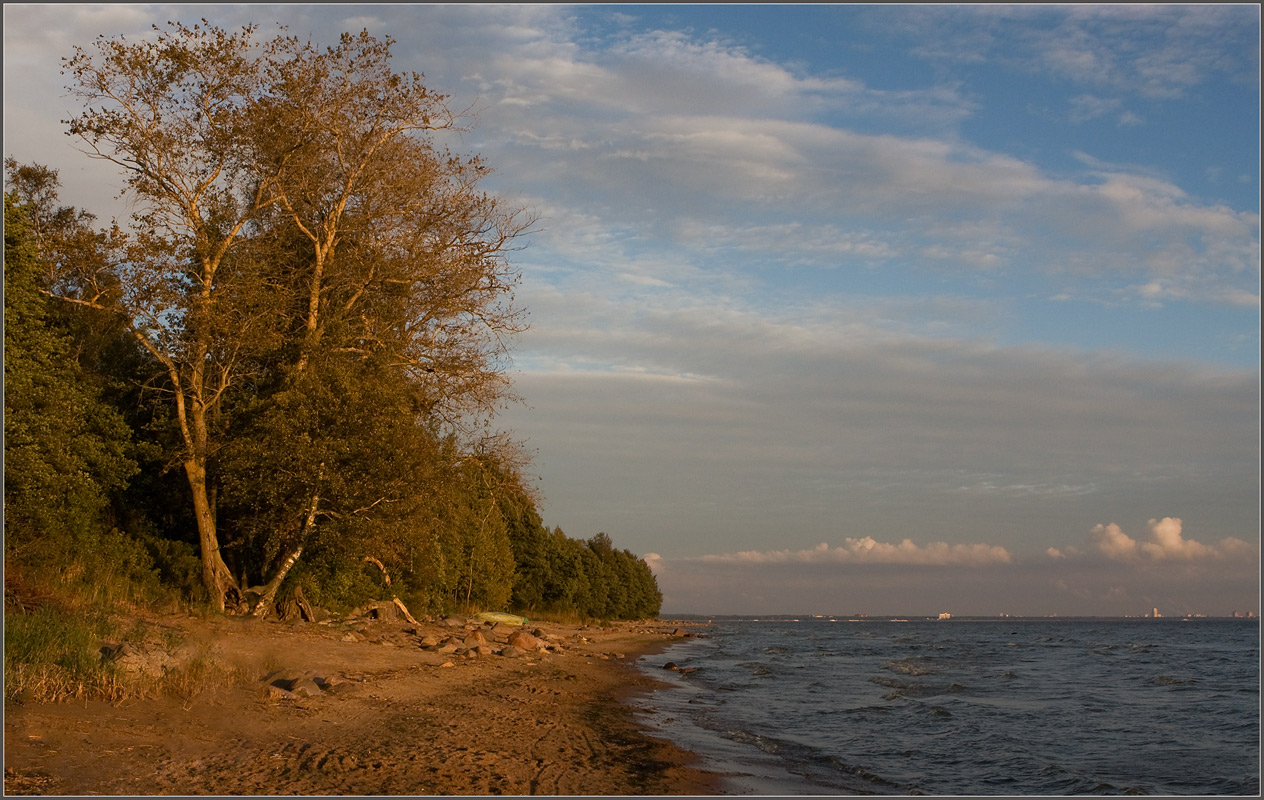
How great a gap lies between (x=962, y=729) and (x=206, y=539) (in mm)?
19410

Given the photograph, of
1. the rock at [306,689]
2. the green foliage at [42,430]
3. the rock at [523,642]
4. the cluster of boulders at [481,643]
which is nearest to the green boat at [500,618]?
the cluster of boulders at [481,643]

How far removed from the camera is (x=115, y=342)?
25.7 m

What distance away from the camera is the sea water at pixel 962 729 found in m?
14.3

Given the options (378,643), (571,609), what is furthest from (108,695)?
(571,609)

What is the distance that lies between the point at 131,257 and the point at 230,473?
5860 mm

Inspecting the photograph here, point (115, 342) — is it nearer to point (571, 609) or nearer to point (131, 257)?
point (131, 257)

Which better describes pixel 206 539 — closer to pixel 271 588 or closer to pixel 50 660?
pixel 271 588

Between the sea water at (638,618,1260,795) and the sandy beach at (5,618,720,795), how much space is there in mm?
1585

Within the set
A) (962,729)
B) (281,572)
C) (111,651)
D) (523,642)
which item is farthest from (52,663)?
(523,642)

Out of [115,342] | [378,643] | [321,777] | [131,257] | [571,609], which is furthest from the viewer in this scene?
[571,609]

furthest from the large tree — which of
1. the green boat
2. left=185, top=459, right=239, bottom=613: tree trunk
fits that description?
the green boat

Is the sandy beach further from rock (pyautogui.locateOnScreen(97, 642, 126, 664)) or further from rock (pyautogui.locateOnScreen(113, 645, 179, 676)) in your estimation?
rock (pyautogui.locateOnScreen(97, 642, 126, 664))

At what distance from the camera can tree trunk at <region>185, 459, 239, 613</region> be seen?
22.8 metres

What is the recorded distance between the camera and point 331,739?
1177 centimetres
